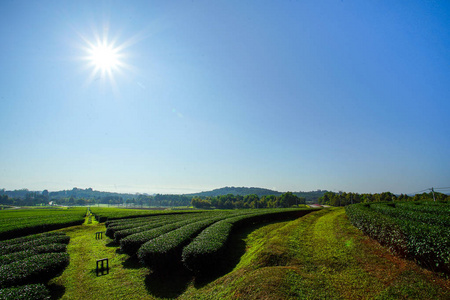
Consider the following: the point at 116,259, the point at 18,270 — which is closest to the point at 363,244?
the point at 116,259

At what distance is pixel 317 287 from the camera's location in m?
7.08

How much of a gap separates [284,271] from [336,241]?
674cm

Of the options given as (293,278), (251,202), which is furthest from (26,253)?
(251,202)

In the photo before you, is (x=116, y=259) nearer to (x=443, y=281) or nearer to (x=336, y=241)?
(x=336, y=241)

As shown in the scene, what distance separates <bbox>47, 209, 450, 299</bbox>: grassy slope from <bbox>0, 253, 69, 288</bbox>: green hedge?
1293 mm

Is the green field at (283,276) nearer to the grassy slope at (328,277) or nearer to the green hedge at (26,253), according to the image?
the grassy slope at (328,277)

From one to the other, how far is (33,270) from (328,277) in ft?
45.1

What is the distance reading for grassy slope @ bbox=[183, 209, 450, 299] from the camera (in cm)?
659

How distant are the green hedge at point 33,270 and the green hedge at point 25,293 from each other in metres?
1.33

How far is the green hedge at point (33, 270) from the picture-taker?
27.1ft

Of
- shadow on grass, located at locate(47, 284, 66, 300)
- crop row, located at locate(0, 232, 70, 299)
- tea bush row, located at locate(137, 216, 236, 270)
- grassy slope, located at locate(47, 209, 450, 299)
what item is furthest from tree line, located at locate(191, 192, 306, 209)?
crop row, located at locate(0, 232, 70, 299)

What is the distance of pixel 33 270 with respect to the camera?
29.5 ft

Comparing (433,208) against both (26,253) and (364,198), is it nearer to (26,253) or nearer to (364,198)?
(26,253)

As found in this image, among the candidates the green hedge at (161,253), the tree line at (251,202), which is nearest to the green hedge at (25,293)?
the green hedge at (161,253)
